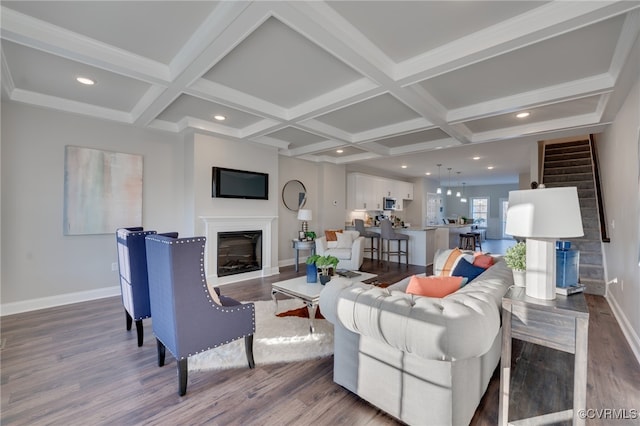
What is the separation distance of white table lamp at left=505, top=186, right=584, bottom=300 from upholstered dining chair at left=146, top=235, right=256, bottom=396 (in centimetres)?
201

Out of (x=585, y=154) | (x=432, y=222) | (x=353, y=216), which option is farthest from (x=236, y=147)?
(x=432, y=222)

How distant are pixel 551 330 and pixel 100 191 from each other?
5.19 m

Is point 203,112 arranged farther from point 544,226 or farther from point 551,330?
point 551,330

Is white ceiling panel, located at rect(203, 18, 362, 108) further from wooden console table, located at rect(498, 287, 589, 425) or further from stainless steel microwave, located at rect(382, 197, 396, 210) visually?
A: stainless steel microwave, located at rect(382, 197, 396, 210)

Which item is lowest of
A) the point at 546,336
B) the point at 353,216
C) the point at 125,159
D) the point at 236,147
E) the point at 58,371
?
the point at 58,371

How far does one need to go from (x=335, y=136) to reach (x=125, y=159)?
332 cm

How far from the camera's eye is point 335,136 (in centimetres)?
483

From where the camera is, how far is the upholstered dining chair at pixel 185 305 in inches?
74.9

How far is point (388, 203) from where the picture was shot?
909cm

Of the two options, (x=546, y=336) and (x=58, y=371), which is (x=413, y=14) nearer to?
(x=546, y=336)

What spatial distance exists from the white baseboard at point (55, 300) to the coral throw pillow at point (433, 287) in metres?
4.43

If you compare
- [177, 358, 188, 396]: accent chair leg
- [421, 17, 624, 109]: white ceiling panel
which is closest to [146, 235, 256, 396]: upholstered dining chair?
[177, 358, 188, 396]: accent chair leg

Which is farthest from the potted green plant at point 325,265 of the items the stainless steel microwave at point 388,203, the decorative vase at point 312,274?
the stainless steel microwave at point 388,203

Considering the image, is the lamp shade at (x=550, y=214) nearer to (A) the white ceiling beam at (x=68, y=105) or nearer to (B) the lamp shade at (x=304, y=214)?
(B) the lamp shade at (x=304, y=214)
